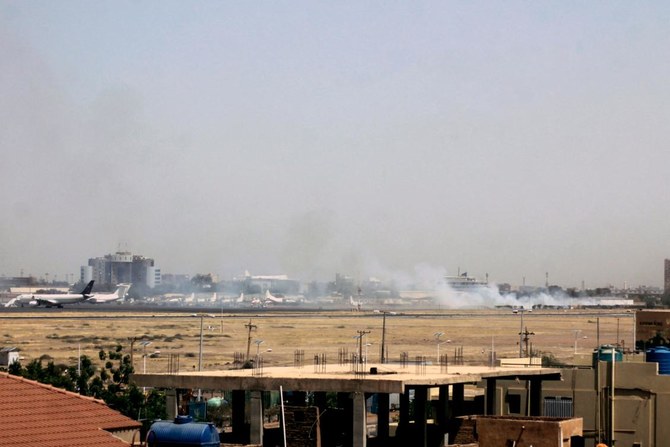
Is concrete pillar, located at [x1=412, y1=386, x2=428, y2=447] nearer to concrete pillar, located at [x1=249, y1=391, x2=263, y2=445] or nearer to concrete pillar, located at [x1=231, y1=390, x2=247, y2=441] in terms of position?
concrete pillar, located at [x1=249, y1=391, x2=263, y2=445]

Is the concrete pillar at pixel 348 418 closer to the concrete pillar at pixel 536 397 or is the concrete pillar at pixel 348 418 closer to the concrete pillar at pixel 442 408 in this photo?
the concrete pillar at pixel 442 408

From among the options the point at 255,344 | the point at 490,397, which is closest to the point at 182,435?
the point at 490,397

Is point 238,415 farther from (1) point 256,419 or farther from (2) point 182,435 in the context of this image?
(2) point 182,435

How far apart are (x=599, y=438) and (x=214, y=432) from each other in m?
20.6

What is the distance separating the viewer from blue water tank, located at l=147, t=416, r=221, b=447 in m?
35.2

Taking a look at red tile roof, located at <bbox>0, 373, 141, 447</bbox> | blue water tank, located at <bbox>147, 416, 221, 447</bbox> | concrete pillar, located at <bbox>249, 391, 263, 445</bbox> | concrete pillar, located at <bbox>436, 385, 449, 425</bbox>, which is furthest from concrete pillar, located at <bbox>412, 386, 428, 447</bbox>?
blue water tank, located at <bbox>147, 416, 221, 447</bbox>

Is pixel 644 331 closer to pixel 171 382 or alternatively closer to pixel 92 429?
pixel 171 382

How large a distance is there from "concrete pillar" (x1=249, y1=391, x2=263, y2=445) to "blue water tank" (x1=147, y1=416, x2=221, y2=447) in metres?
9.49

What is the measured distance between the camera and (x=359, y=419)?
43.2m

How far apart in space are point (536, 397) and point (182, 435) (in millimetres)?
22208

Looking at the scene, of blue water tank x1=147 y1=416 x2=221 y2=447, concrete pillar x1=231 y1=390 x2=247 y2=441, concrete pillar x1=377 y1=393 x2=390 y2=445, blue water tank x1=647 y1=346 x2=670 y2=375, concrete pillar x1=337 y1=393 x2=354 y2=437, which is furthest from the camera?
blue water tank x1=647 y1=346 x2=670 y2=375

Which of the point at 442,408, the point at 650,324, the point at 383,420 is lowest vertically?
the point at 383,420

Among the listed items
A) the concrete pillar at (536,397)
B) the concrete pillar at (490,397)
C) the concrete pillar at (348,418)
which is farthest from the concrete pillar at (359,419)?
the concrete pillar at (536,397)

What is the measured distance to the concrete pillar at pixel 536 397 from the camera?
53.3 m
